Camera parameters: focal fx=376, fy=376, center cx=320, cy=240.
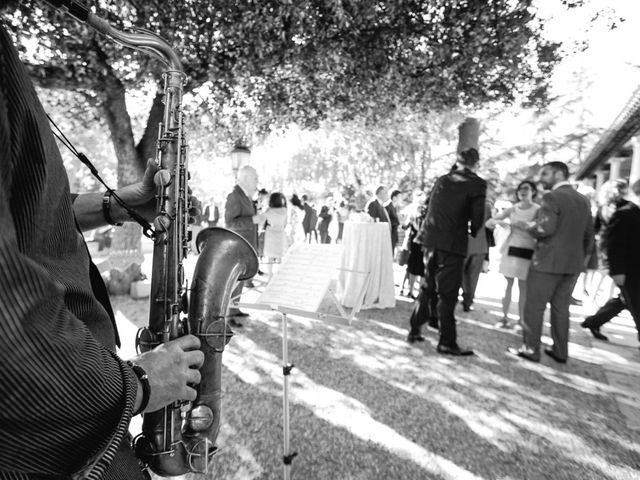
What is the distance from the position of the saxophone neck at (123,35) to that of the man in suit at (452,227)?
3608 millimetres

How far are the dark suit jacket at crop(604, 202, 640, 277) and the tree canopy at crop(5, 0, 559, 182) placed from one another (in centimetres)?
308

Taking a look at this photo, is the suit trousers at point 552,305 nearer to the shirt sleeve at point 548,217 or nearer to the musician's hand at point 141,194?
the shirt sleeve at point 548,217

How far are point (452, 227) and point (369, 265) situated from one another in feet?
7.99

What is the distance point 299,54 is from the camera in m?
5.95

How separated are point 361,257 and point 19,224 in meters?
6.26

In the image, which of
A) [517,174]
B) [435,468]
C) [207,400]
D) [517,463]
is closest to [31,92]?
[207,400]

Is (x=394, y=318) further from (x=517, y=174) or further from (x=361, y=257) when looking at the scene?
(x=517, y=174)

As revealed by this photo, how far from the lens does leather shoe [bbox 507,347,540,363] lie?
15.2ft

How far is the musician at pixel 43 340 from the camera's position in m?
0.60

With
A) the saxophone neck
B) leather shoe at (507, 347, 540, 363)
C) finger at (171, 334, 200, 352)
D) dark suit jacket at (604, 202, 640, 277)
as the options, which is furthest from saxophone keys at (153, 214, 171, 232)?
dark suit jacket at (604, 202, 640, 277)

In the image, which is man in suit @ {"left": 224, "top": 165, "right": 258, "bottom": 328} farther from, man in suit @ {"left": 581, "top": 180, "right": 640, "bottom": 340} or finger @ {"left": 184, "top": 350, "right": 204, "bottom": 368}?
man in suit @ {"left": 581, "top": 180, "right": 640, "bottom": 340}

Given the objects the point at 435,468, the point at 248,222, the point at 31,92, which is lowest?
the point at 435,468

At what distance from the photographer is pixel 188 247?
1.71 meters

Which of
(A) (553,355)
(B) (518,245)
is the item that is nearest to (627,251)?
(B) (518,245)
